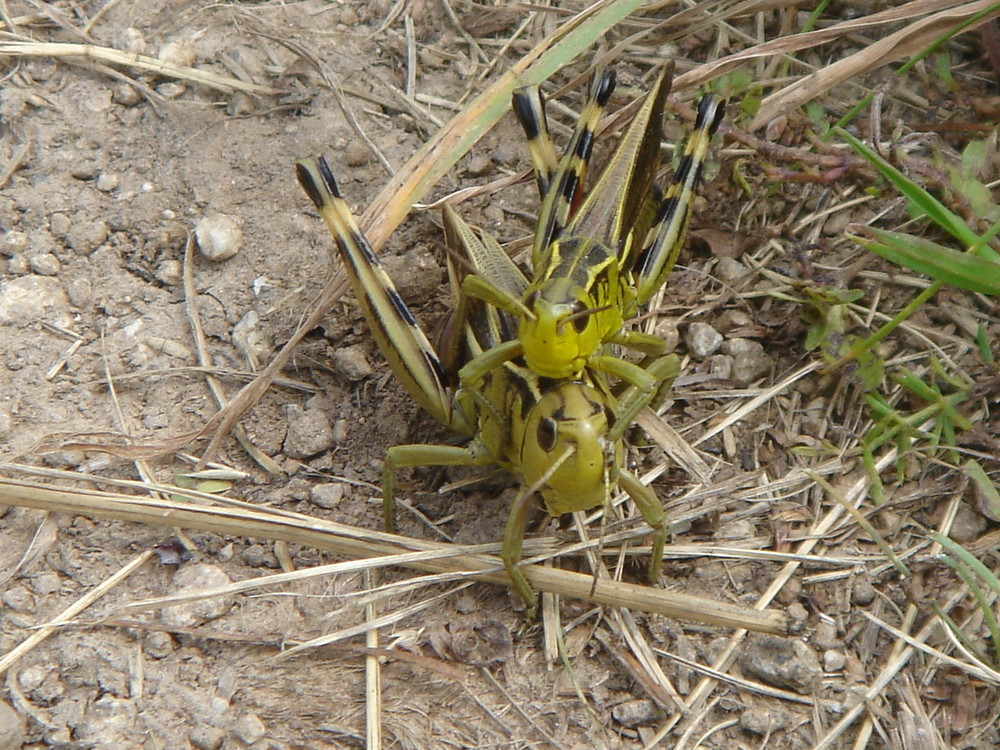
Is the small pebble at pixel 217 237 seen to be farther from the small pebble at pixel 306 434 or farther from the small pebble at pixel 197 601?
the small pebble at pixel 197 601

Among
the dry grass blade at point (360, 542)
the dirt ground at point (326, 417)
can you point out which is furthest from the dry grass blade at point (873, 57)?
the dry grass blade at point (360, 542)

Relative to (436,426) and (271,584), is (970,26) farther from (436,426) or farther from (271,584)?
(271,584)

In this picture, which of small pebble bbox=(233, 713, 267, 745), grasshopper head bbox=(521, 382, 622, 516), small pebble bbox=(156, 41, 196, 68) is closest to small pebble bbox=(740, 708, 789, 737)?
grasshopper head bbox=(521, 382, 622, 516)

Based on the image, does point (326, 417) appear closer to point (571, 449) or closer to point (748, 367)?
point (571, 449)

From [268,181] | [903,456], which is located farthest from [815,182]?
[268,181]

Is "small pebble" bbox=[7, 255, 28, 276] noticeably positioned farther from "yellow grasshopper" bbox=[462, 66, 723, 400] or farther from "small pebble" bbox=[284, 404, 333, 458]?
"yellow grasshopper" bbox=[462, 66, 723, 400]

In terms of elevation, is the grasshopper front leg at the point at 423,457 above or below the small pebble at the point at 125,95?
below
